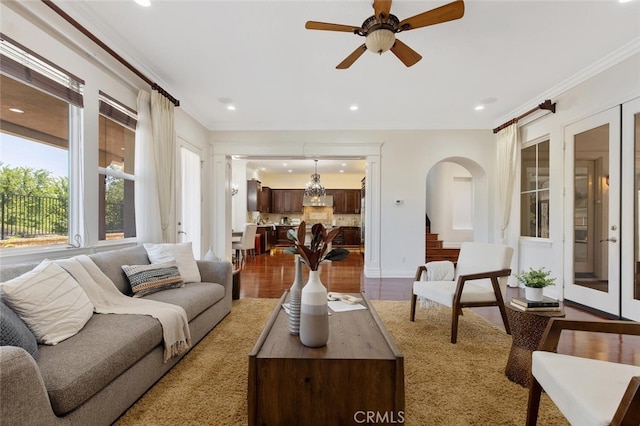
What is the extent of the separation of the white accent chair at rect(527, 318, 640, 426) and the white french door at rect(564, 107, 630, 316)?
2.61m

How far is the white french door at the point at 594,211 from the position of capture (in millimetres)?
3180

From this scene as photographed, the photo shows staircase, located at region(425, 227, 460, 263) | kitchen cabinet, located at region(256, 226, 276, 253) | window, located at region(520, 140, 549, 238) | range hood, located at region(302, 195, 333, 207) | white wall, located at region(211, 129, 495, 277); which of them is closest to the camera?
window, located at region(520, 140, 549, 238)

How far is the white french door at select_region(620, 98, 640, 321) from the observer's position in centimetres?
297

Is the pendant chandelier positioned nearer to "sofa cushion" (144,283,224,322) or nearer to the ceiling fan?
"sofa cushion" (144,283,224,322)

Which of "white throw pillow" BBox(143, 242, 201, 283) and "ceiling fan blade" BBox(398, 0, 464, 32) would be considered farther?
"white throw pillow" BBox(143, 242, 201, 283)

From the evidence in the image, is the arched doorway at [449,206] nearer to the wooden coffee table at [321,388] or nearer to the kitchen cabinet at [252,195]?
the kitchen cabinet at [252,195]

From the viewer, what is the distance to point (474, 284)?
2.95 m

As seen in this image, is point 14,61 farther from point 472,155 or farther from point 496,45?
point 472,155

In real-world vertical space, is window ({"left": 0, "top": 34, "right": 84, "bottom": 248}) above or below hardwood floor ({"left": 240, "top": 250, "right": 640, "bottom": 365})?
above

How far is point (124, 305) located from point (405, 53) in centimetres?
301

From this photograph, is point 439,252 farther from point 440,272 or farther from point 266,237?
point 266,237

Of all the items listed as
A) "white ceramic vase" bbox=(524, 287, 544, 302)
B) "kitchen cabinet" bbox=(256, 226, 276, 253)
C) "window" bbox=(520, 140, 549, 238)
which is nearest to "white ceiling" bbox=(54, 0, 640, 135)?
"window" bbox=(520, 140, 549, 238)

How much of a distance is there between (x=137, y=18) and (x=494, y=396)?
3.99 metres

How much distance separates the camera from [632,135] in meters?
3.01
